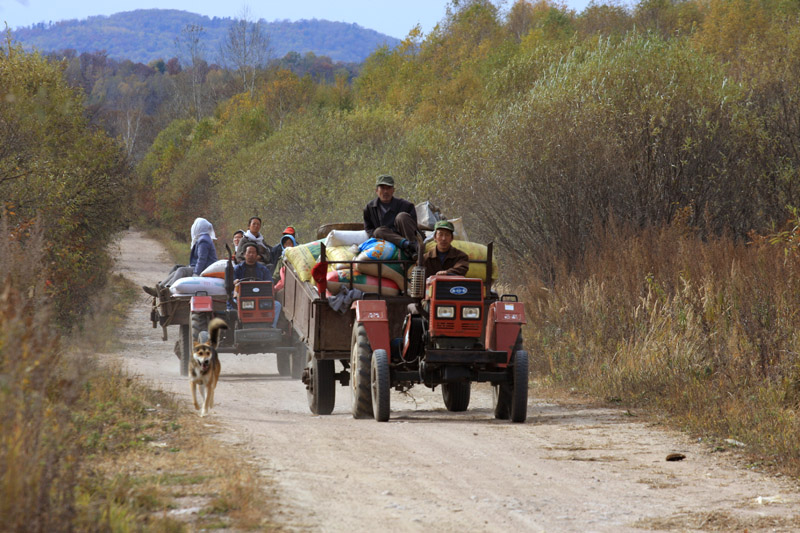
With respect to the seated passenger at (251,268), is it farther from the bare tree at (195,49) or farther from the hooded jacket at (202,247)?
the bare tree at (195,49)

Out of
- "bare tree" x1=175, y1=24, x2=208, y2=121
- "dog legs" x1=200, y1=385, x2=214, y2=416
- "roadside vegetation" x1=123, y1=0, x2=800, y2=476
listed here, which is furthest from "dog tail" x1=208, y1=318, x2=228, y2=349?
"bare tree" x1=175, y1=24, x2=208, y2=121

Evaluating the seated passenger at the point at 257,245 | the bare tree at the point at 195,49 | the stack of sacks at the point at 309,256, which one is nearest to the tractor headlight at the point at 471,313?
the stack of sacks at the point at 309,256

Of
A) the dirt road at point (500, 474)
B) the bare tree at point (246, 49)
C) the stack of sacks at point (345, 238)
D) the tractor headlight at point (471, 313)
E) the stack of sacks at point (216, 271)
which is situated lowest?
the dirt road at point (500, 474)

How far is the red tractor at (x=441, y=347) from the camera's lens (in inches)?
384

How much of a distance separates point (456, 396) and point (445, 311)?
2316 mm

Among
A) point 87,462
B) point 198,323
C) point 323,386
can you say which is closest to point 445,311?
point 323,386

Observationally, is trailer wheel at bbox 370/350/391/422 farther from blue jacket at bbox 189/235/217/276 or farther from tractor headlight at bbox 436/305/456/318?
blue jacket at bbox 189/235/217/276

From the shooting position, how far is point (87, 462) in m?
6.83

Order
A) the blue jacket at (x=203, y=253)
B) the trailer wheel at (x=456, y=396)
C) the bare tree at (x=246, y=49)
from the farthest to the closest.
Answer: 1. the bare tree at (x=246, y=49)
2. the blue jacket at (x=203, y=253)
3. the trailer wheel at (x=456, y=396)

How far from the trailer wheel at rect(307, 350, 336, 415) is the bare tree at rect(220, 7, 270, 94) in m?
71.2

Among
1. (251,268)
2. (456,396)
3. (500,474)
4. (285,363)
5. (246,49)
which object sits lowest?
(285,363)

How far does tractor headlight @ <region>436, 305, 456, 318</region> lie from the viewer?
9695mm

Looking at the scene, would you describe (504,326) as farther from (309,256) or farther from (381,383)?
(309,256)

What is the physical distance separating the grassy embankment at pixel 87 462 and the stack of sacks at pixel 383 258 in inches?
118
